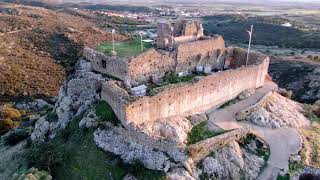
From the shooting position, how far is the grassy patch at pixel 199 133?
31.2 metres

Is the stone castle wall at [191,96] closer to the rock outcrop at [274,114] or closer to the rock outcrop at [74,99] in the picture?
the rock outcrop at [74,99]

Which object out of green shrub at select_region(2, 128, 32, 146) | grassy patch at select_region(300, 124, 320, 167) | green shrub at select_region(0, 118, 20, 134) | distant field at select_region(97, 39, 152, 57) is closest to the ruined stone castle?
distant field at select_region(97, 39, 152, 57)

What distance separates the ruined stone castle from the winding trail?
1.37 metres

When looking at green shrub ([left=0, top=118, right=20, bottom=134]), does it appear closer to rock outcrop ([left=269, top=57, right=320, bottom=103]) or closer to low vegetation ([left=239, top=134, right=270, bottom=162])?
low vegetation ([left=239, top=134, right=270, bottom=162])

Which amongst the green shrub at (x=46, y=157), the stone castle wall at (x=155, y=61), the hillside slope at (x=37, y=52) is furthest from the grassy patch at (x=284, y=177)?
the hillside slope at (x=37, y=52)

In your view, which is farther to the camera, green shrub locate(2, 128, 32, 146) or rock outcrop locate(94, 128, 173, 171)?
green shrub locate(2, 128, 32, 146)

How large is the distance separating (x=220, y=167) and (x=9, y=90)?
50.9 meters

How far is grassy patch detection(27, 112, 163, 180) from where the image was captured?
28.3 metres

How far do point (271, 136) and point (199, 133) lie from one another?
277 inches

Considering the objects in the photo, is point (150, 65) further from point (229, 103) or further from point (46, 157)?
point (46, 157)

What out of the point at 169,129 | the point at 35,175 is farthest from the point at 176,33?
the point at 35,175

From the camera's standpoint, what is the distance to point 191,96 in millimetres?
34469

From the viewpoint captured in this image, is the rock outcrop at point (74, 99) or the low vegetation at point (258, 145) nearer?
the low vegetation at point (258, 145)

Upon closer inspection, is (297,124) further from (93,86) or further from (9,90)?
(9,90)
